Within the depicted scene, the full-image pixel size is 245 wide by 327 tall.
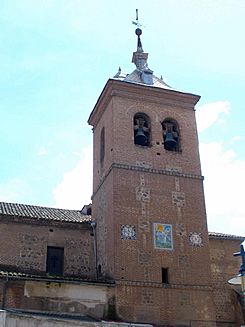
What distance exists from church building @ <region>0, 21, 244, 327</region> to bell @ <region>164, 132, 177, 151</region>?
0.14 ft

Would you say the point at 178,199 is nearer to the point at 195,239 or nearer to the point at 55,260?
the point at 195,239

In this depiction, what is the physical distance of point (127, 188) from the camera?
19.1 meters

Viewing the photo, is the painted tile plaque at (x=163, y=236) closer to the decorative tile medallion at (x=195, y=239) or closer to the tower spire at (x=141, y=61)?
the decorative tile medallion at (x=195, y=239)

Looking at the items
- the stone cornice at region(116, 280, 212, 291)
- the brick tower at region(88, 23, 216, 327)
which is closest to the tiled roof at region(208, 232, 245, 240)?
the brick tower at region(88, 23, 216, 327)

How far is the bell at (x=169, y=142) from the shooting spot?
68.5ft

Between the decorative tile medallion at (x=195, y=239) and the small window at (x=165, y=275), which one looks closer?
the small window at (x=165, y=275)

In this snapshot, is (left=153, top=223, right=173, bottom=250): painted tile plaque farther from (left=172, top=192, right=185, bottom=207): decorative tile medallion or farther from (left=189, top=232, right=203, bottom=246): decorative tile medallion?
(left=172, top=192, right=185, bottom=207): decorative tile medallion

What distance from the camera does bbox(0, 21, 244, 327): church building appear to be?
1686 centimetres

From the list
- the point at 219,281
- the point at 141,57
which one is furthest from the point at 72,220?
the point at 141,57

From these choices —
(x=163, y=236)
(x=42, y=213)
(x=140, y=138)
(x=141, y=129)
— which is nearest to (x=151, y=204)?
(x=163, y=236)

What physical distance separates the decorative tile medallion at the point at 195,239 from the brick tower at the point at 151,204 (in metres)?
0.04

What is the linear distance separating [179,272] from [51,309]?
16.3 ft

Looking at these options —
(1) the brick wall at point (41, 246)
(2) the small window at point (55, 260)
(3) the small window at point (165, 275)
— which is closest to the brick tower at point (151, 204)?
(3) the small window at point (165, 275)

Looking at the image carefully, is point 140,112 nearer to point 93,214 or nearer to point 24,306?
point 93,214
